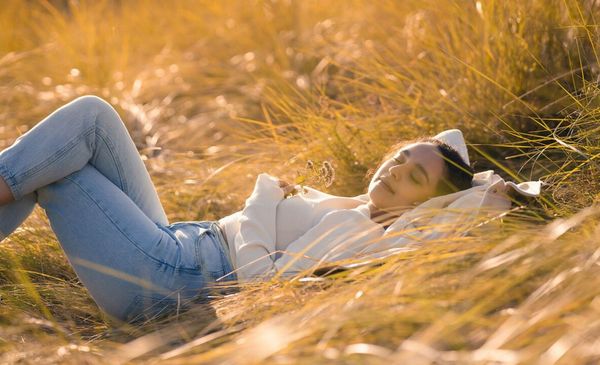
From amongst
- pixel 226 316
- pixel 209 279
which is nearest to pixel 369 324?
pixel 226 316

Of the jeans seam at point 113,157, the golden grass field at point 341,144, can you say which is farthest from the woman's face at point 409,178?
the jeans seam at point 113,157

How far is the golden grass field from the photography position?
2078 mm

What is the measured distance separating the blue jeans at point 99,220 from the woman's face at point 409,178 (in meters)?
0.59

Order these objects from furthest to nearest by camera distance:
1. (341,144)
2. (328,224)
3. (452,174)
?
1. (341,144)
2. (452,174)
3. (328,224)

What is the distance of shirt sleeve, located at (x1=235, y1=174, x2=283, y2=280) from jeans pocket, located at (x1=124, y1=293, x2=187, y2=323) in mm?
237

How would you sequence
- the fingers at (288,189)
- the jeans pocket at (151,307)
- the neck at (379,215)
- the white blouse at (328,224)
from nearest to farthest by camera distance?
1. the white blouse at (328,224)
2. the jeans pocket at (151,307)
3. the neck at (379,215)
4. the fingers at (288,189)

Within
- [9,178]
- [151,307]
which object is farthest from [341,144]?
[9,178]

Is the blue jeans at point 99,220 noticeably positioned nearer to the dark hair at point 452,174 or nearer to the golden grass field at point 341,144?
the golden grass field at point 341,144

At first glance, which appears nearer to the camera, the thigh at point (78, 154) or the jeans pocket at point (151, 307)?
the thigh at point (78, 154)

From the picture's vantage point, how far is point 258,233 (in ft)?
9.69

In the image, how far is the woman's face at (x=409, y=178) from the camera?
9.87ft

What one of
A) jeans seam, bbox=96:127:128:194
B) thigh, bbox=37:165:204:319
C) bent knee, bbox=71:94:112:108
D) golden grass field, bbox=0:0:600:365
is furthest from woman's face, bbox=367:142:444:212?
bent knee, bbox=71:94:112:108

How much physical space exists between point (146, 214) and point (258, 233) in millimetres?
454

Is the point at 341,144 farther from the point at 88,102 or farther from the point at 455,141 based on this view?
the point at 88,102
